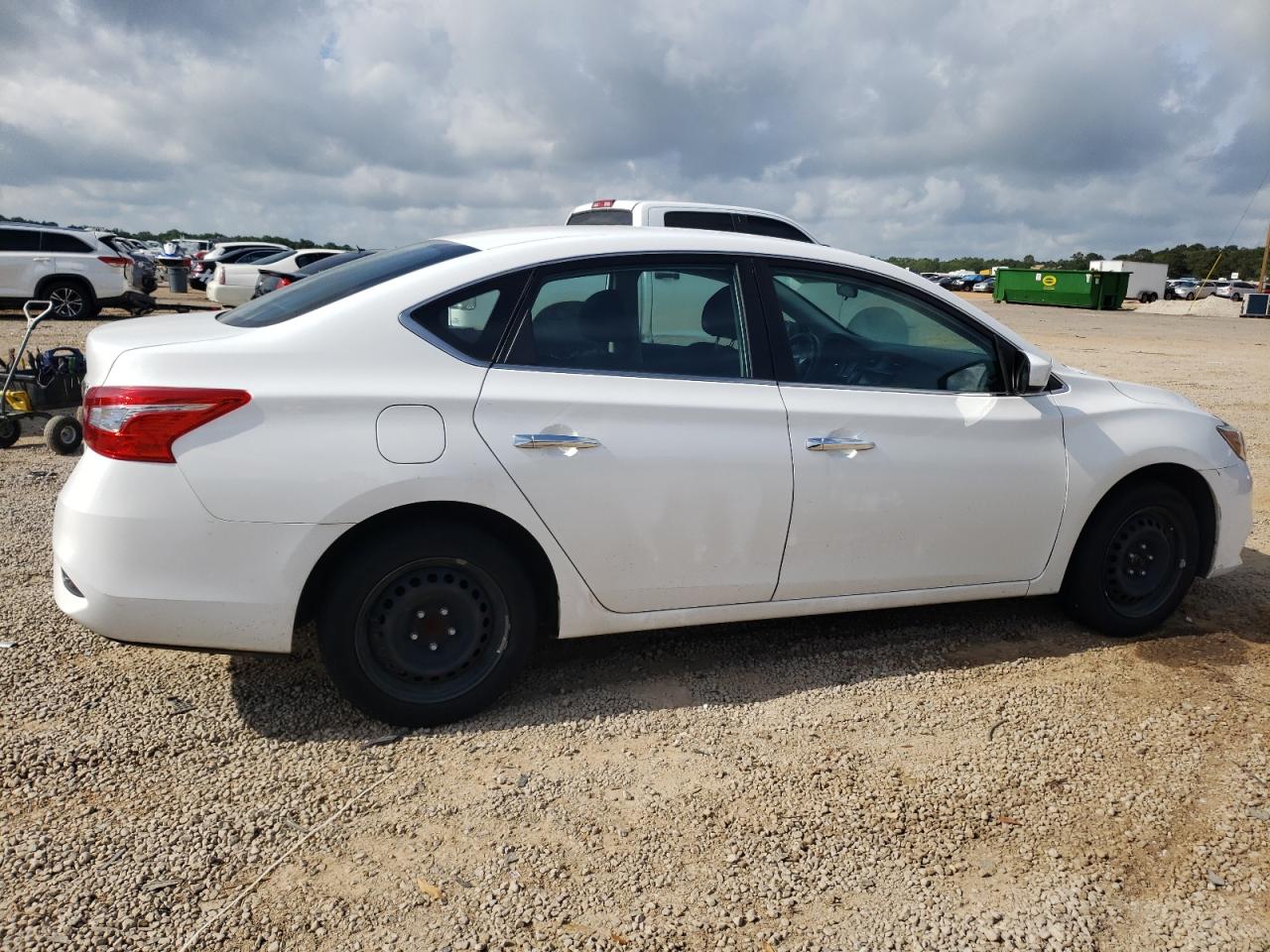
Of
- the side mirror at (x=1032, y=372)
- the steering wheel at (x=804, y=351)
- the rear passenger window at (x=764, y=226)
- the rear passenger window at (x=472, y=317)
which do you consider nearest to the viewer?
the rear passenger window at (x=472, y=317)

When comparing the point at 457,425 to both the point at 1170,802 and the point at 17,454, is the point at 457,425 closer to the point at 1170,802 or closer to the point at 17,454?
the point at 1170,802

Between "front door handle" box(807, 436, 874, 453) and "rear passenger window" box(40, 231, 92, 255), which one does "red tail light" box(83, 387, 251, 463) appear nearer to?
"front door handle" box(807, 436, 874, 453)

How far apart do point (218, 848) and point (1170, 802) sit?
288cm

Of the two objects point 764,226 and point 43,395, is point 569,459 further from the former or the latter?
point 764,226

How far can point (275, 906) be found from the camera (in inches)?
103

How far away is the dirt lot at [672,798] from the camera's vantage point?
2.63m

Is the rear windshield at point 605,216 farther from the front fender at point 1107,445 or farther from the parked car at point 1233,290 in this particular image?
the parked car at point 1233,290

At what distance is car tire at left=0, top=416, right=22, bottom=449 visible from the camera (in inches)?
312

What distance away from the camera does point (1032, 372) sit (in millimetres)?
4125

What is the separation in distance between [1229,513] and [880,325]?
187cm

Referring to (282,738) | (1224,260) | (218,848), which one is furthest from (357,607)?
(1224,260)

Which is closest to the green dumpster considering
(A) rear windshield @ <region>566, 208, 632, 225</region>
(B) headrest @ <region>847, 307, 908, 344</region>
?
(A) rear windshield @ <region>566, 208, 632, 225</region>

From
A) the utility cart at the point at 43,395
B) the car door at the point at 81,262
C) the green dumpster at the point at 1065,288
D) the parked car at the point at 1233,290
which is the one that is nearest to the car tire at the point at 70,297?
the car door at the point at 81,262

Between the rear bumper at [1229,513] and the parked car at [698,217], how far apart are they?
5.39 m
